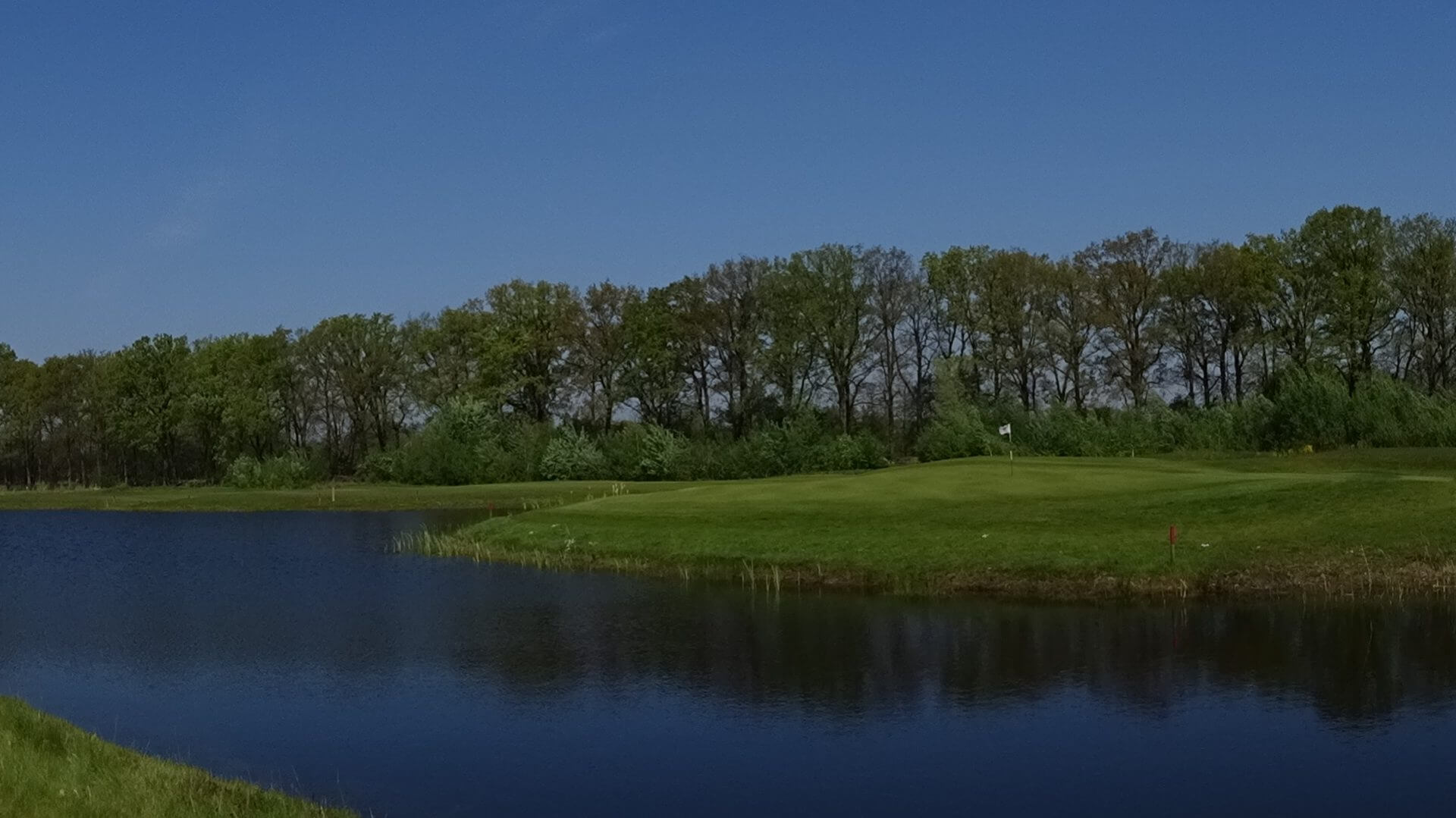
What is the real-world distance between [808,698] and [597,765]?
5377 millimetres

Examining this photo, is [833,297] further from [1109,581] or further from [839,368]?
[1109,581]

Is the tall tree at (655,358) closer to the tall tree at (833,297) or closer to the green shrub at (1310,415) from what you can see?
the tall tree at (833,297)

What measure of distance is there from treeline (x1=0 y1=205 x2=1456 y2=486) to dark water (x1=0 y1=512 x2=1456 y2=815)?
46502 millimetres

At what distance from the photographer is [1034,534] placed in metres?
38.4

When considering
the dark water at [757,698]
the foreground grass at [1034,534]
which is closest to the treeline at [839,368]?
the foreground grass at [1034,534]

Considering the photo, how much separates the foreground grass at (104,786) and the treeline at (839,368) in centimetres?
6458

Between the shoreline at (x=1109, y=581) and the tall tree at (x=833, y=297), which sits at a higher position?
the tall tree at (x=833, y=297)

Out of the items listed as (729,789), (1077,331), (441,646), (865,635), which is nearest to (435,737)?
(729,789)

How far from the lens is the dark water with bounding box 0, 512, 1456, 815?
18.1 metres

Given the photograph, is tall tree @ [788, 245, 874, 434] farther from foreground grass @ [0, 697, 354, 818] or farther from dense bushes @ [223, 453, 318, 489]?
foreground grass @ [0, 697, 354, 818]

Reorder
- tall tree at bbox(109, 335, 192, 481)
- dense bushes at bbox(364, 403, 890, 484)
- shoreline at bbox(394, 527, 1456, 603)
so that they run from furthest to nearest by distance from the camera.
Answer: tall tree at bbox(109, 335, 192, 481), dense bushes at bbox(364, 403, 890, 484), shoreline at bbox(394, 527, 1456, 603)

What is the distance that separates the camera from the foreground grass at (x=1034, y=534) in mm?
33625

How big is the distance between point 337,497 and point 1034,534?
60.7 meters

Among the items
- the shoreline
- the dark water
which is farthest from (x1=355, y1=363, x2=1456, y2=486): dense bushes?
the dark water
